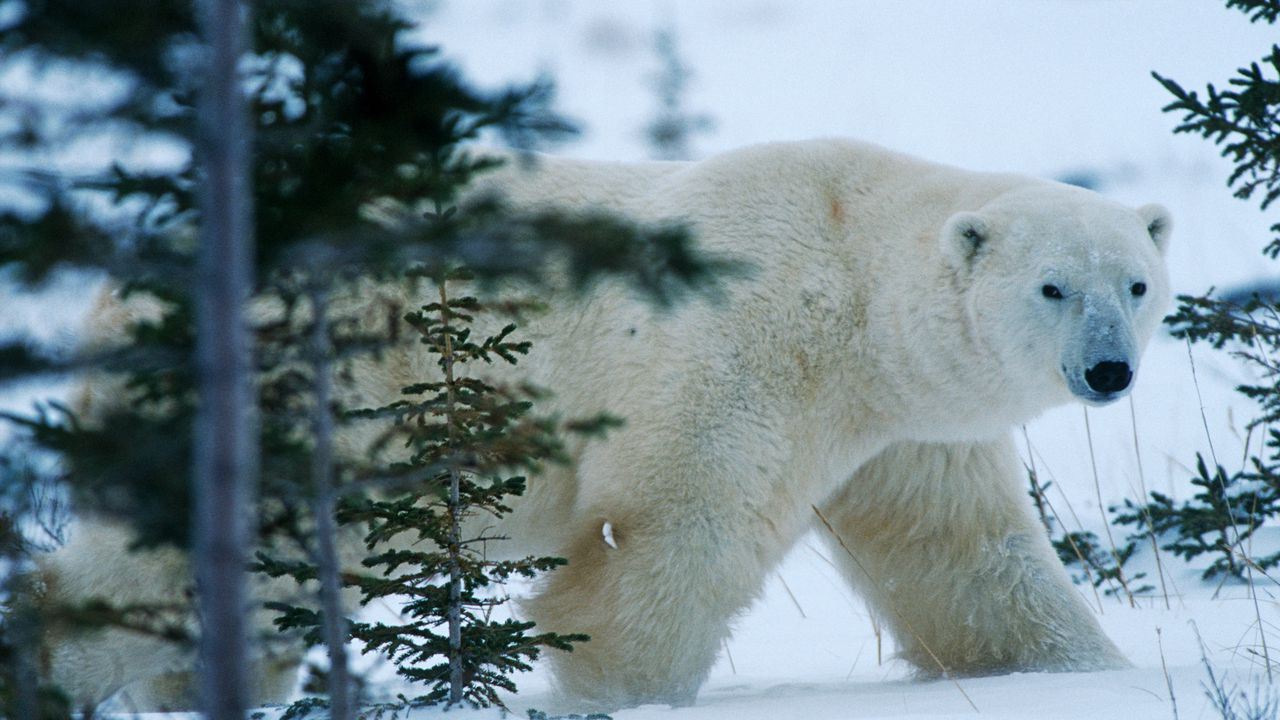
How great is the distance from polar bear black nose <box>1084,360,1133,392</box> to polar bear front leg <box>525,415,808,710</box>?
1210mm

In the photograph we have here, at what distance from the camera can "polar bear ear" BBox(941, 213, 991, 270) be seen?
460 centimetres

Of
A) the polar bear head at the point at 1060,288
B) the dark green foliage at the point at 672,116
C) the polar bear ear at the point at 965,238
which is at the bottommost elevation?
the polar bear head at the point at 1060,288

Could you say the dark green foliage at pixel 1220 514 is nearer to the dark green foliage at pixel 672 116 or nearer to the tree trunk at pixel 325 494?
the tree trunk at pixel 325 494

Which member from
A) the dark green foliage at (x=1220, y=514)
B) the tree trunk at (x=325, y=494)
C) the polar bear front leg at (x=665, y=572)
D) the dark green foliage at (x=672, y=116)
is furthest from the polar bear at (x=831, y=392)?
the dark green foliage at (x=672, y=116)

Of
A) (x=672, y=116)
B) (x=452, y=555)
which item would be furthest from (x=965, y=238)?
(x=672, y=116)

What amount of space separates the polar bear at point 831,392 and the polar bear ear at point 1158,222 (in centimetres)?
1

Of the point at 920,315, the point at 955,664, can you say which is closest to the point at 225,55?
the point at 920,315

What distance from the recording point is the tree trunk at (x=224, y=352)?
4.68ft

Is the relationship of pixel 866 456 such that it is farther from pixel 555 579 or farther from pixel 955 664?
pixel 555 579

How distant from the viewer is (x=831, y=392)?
4773 mm

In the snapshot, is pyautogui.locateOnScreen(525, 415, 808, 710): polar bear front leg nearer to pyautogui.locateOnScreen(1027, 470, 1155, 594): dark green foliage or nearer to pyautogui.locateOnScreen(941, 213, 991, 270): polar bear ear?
pyautogui.locateOnScreen(941, 213, 991, 270): polar bear ear

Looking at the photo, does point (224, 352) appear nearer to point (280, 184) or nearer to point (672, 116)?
point (280, 184)

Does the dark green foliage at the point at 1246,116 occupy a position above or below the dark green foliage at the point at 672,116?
below

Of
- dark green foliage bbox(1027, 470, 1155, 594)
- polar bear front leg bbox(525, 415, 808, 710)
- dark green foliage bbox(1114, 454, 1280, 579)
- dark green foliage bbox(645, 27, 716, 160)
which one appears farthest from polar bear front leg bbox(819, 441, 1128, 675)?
dark green foliage bbox(645, 27, 716, 160)
